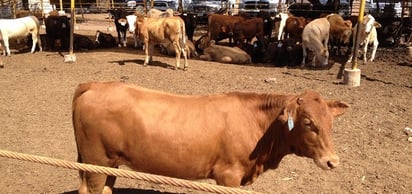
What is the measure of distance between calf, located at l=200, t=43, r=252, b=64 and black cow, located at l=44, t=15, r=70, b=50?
6.44 meters

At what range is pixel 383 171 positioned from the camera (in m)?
5.73

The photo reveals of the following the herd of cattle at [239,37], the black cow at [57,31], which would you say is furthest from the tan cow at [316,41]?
the black cow at [57,31]

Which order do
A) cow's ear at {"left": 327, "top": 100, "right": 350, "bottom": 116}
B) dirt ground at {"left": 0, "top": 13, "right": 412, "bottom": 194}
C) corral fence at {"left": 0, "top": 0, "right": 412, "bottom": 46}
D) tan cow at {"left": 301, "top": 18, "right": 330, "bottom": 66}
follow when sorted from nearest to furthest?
cow's ear at {"left": 327, "top": 100, "right": 350, "bottom": 116} → dirt ground at {"left": 0, "top": 13, "right": 412, "bottom": 194} → tan cow at {"left": 301, "top": 18, "right": 330, "bottom": 66} → corral fence at {"left": 0, "top": 0, "right": 412, "bottom": 46}

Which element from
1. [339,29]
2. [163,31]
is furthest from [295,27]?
[163,31]

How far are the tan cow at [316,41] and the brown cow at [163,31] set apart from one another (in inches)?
167

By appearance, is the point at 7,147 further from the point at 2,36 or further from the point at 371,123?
the point at 2,36

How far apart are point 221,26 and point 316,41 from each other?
5.48 meters

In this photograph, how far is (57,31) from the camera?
57.6ft

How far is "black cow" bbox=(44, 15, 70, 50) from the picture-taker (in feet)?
57.2

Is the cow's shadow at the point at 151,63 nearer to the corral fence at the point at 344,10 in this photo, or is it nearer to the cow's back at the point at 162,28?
the cow's back at the point at 162,28

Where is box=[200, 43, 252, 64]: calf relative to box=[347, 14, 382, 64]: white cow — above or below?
below

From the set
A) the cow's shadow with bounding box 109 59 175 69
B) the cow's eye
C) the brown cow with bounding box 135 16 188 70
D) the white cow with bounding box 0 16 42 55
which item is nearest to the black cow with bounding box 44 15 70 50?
the white cow with bounding box 0 16 42 55

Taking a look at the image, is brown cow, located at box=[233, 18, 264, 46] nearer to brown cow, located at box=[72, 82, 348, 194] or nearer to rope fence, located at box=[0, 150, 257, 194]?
brown cow, located at box=[72, 82, 348, 194]

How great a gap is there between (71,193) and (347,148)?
413 cm
